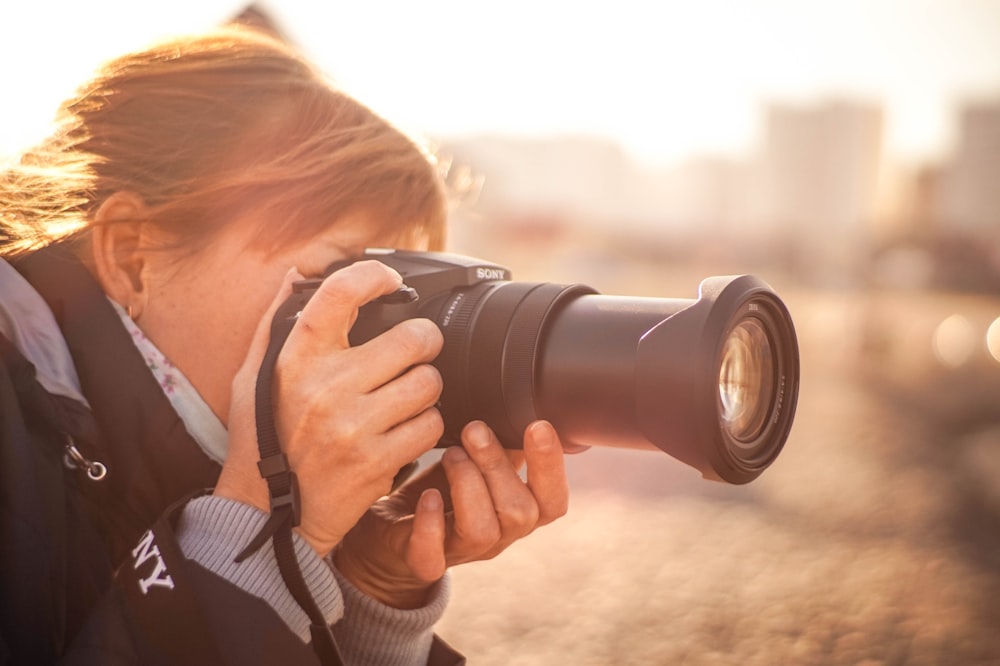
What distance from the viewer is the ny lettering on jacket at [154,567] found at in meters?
0.96

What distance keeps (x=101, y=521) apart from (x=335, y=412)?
38 cm

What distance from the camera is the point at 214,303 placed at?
1.27 meters

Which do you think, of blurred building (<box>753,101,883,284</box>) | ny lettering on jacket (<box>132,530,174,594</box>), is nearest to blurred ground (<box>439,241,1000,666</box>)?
ny lettering on jacket (<box>132,530,174,594</box>)

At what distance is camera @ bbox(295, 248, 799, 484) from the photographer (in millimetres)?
972

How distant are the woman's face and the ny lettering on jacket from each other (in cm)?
29

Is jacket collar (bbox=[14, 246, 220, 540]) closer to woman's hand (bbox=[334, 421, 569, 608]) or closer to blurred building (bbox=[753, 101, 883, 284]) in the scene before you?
woman's hand (bbox=[334, 421, 569, 608])

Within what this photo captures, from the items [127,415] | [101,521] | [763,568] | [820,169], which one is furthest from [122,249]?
[820,169]

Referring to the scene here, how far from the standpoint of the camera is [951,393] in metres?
6.71

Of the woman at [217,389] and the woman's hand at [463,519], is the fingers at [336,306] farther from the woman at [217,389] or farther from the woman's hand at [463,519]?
the woman's hand at [463,519]

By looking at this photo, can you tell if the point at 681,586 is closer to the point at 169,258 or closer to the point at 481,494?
the point at 481,494

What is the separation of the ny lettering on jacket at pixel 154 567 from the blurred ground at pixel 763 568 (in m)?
1.23

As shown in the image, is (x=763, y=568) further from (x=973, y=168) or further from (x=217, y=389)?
(x=973, y=168)

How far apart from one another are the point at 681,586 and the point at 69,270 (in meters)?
1.86

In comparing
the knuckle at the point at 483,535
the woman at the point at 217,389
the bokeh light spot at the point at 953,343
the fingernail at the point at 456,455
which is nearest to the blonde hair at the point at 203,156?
the woman at the point at 217,389
